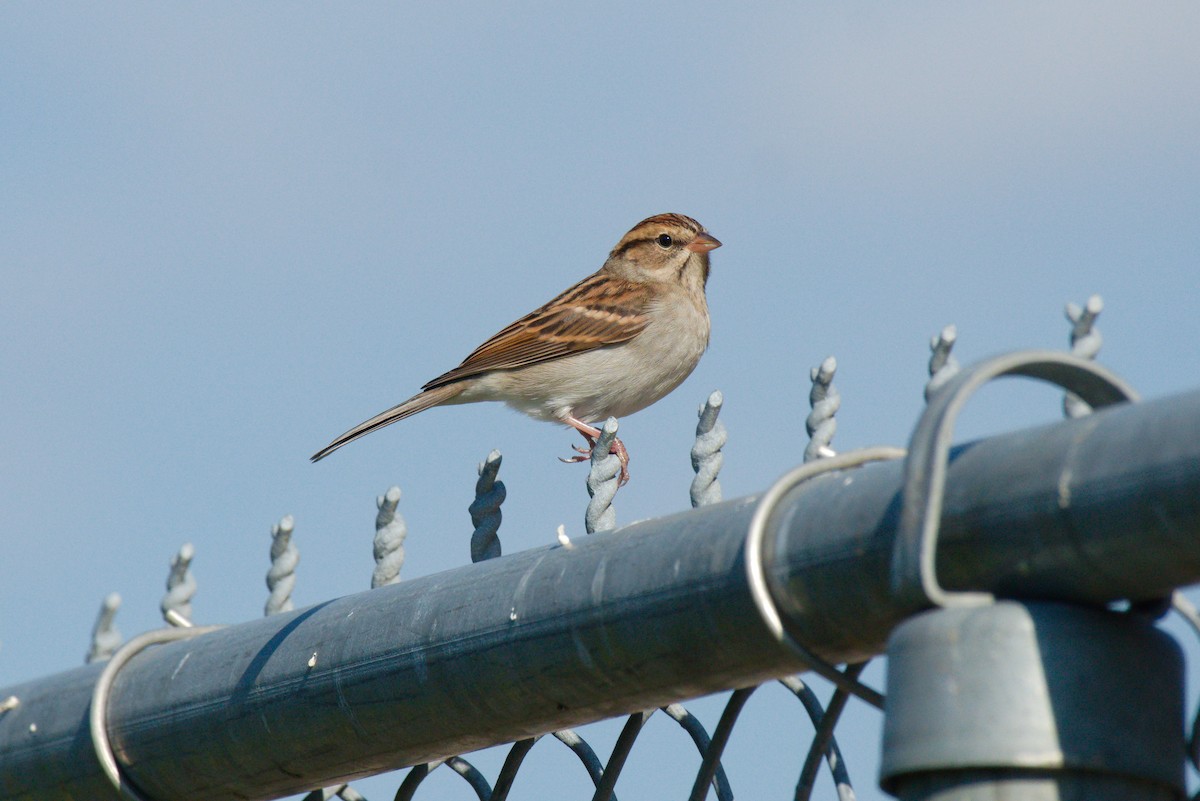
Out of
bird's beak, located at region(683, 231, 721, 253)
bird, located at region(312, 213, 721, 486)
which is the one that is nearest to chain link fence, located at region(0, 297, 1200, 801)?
bird, located at region(312, 213, 721, 486)

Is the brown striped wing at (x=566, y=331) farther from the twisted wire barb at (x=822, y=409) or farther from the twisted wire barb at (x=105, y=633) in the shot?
the twisted wire barb at (x=822, y=409)

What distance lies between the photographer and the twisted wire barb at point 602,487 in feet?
7.01

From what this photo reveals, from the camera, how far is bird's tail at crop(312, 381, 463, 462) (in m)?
5.70

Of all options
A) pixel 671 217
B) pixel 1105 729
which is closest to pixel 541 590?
pixel 1105 729

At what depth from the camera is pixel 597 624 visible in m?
1.66

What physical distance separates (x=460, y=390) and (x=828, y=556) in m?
5.22

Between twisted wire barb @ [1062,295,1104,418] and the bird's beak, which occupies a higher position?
the bird's beak

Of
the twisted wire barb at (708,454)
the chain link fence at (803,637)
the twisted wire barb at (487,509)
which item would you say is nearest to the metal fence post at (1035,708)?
the chain link fence at (803,637)

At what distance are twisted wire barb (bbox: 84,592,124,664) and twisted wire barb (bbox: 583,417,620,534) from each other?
3.35 feet

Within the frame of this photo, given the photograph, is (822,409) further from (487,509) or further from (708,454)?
(487,509)

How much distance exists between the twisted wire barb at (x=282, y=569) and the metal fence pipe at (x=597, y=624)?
348 millimetres

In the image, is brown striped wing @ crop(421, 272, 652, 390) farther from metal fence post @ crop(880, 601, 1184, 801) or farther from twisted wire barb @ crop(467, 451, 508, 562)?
metal fence post @ crop(880, 601, 1184, 801)

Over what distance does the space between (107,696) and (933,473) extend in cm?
130

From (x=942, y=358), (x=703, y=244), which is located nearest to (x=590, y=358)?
(x=703, y=244)
